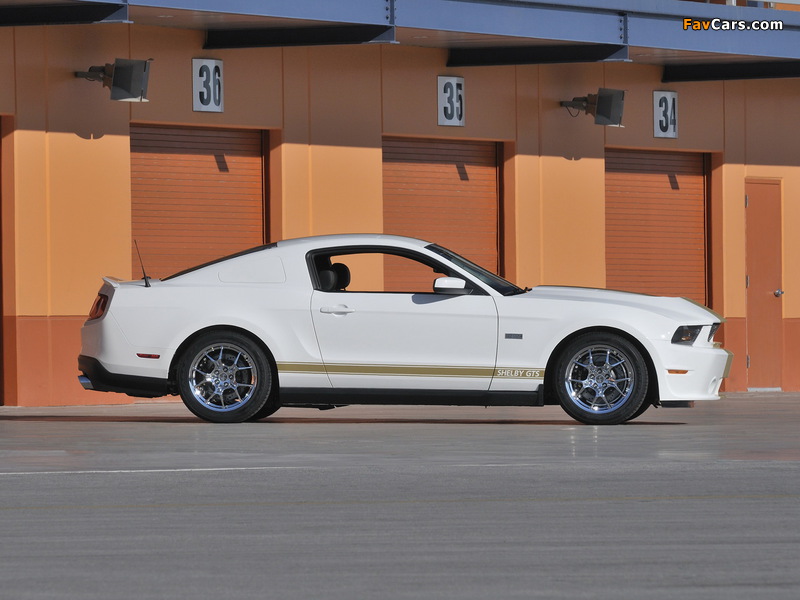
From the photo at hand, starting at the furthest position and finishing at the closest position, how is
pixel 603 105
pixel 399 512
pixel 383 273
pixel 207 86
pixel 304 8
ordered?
1. pixel 603 105
2. pixel 383 273
3. pixel 207 86
4. pixel 304 8
5. pixel 399 512

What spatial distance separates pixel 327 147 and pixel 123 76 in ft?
9.19

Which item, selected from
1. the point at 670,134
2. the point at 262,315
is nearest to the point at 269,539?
the point at 262,315

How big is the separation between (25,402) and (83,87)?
11.1ft

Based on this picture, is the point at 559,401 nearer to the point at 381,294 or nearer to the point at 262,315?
the point at 381,294

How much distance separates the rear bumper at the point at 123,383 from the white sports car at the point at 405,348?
0.01 metres

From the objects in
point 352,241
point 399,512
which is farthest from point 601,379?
point 399,512

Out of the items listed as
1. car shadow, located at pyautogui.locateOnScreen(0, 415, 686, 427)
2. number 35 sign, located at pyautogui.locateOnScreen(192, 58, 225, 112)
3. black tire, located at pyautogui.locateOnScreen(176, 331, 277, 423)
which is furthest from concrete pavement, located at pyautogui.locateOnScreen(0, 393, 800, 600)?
number 35 sign, located at pyautogui.locateOnScreen(192, 58, 225, 112)

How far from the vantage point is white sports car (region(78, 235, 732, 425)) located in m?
12.8

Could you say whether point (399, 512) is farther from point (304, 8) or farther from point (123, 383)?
point (304, 8)

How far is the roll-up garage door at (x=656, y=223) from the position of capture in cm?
2138

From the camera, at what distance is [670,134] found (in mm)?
21578

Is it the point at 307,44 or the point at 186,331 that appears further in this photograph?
the point at 307,44

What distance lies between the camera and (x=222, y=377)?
12.9 meters

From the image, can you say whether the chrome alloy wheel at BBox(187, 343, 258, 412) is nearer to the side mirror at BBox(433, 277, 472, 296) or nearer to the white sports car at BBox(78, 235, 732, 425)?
the white sports car at BBox(78, 235, 732, 425)
